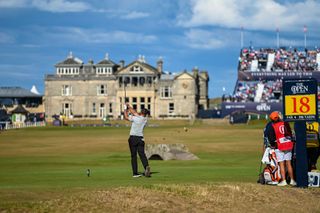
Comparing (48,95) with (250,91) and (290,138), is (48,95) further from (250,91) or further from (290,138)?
(290,138)

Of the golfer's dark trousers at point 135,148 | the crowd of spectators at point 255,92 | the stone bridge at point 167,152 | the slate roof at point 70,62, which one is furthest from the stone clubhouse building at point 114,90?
the golfer's dark trousers at point 135,148

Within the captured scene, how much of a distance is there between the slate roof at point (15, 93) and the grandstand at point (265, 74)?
50.8m

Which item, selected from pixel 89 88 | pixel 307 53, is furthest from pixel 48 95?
pixel 307 53

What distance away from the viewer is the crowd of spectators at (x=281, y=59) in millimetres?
123750

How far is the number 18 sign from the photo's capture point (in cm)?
1584

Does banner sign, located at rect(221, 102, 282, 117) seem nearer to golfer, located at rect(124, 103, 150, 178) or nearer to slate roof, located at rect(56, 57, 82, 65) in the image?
slate roof, located at rect(56, 57, 82, 65)

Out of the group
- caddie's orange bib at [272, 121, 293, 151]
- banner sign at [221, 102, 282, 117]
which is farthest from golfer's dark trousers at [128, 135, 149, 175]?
banner sign at [221, 102, 282, 117]

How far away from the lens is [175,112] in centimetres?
13475

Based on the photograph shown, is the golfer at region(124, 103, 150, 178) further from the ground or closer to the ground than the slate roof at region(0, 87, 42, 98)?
closer to the ground

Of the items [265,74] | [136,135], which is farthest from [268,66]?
[136,135]

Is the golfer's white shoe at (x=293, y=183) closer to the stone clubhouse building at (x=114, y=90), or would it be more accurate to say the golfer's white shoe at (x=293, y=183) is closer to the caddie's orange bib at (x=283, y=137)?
the caddie's orange bib at (x=283, y=137)

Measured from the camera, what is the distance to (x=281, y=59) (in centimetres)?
12662

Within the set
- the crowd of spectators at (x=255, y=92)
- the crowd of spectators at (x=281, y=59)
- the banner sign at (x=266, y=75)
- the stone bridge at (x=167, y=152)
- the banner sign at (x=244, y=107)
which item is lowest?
the stone bridge at (x=167, y=152)

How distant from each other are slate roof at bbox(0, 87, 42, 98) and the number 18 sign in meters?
139
